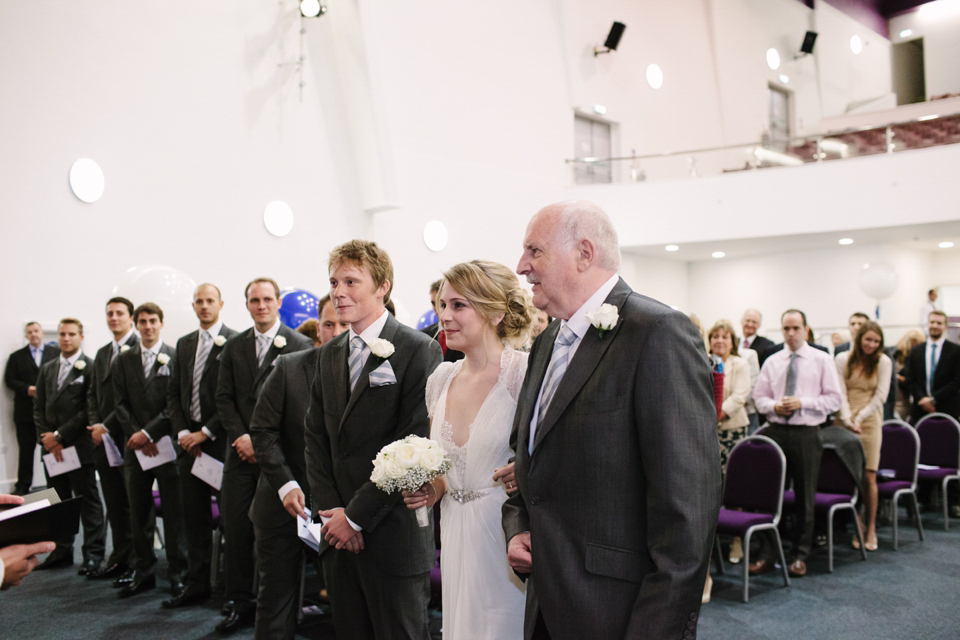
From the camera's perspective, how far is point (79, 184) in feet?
27.1

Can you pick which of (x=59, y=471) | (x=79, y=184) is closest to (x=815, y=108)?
(x=79, y=184)

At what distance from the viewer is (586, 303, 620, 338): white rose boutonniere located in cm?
172

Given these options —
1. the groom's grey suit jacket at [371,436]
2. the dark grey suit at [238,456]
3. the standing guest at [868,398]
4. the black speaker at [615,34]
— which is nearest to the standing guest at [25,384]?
the dark grey suit at [238,456]

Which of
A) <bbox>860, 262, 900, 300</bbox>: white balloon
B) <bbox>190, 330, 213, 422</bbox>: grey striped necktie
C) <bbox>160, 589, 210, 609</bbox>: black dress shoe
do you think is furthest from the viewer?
<bbox>860, 262, 900, 300</bbox>: white balloon

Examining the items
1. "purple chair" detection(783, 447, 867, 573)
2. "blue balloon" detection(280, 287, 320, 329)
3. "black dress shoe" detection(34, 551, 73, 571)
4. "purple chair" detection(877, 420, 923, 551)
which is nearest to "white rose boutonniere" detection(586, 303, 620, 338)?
"purple chair" detection(783, 447, 867, 573)

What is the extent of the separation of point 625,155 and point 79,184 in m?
10.8

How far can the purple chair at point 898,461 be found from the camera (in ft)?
19.3

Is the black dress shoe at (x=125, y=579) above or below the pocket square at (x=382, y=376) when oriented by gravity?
below

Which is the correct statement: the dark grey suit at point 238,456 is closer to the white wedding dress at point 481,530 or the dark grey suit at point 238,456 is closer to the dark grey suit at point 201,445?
the dark grey suit at point 201,445

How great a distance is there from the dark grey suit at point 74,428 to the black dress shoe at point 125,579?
57cm

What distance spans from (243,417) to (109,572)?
227 centimetres

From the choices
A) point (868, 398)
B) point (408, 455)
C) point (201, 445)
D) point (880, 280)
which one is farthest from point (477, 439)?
point (880, 280)

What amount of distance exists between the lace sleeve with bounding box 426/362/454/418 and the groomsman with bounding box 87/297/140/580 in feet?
11.8

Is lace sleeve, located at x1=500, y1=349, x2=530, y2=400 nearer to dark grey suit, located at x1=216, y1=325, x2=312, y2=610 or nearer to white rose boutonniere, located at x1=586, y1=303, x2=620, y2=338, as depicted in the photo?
white rose boutonniere, located at x1=586, y1=303, x2=620, y2=338
